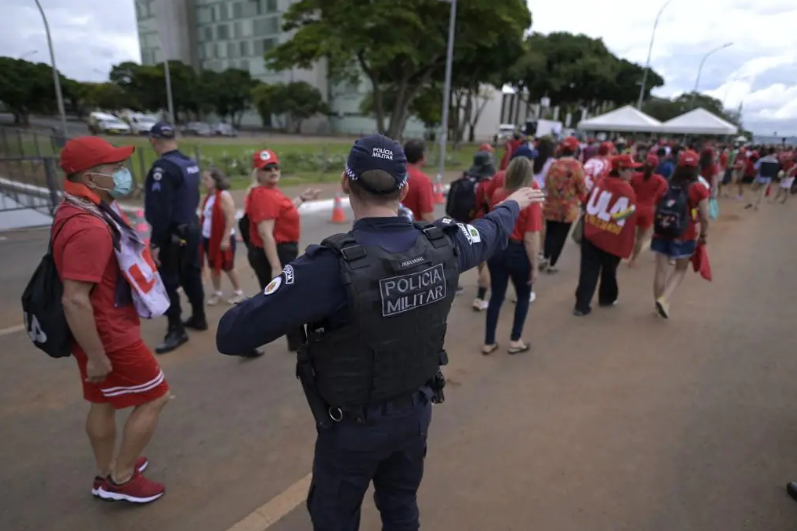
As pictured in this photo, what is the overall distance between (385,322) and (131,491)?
204 cm

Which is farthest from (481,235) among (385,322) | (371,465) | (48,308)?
(48,308)

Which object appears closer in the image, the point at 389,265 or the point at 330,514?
the point at 389,265

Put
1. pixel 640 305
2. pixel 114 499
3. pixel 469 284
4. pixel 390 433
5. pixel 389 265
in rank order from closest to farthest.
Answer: pixel 389 265
pixel 390 433
pixel 114 499
pixel 640 305
pixel 469 284

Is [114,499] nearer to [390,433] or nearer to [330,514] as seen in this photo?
[330,514]

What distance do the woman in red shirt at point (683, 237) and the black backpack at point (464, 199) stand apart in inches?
80.5

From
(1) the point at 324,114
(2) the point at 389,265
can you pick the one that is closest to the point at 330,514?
(2) the point at 389,265

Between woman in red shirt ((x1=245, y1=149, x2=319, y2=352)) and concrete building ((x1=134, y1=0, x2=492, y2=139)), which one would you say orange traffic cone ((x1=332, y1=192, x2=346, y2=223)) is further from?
concrete building ((x1=134, y1=0, x2=492, y2=139))

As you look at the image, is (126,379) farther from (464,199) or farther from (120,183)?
(464,199)

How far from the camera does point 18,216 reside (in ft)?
30.0

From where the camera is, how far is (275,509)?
2645 mm

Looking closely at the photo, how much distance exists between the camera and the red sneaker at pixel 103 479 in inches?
104

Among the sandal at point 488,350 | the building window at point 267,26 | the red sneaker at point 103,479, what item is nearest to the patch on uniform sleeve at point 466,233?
the red sneaker at point 103,479

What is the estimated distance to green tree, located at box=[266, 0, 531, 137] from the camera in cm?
2092

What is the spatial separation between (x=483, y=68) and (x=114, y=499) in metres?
29.5
